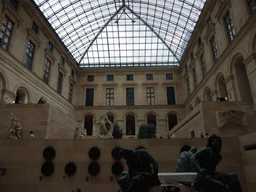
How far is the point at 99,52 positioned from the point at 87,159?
102 ft

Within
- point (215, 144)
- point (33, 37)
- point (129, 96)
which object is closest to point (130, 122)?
point (129, 96)

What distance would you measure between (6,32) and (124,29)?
71.4 feet

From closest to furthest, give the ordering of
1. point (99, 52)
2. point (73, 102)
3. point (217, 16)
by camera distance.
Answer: point (217, 16) < point (73, 102) < point (99, 52)

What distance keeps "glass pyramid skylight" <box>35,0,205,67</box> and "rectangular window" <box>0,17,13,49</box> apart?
7.92 meters

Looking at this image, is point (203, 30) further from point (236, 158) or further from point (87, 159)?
point (87, 159)

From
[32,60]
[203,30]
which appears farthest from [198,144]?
[32,60]

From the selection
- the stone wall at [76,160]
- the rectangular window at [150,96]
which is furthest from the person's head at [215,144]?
the rectangular window at [150,96]

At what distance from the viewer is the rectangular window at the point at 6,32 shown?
688 inches

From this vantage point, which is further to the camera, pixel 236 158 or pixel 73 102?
pixel 73 102

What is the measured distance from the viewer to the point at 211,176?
3.98m

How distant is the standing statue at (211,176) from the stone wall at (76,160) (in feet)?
17.5

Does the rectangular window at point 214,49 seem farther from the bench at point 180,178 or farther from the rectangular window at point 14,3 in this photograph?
the rectangular window at point 14,3

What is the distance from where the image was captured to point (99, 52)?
37656 mm

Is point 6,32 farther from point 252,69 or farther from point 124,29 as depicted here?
point 252,69
